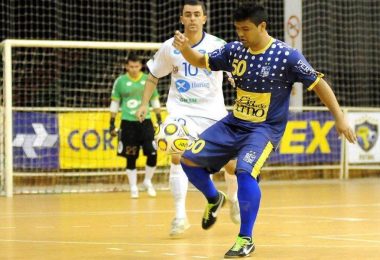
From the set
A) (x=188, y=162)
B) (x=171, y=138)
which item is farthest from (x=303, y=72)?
(x=171, y=138)

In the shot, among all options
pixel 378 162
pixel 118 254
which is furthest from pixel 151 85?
pixel 378 162

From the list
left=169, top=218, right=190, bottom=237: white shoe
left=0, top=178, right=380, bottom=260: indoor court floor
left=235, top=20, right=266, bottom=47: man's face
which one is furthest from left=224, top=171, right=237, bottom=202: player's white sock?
left=235, top=20, right=266, bottom=47: man's face

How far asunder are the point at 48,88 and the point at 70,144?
2415 millimetres

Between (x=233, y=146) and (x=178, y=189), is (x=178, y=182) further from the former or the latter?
(x=233, y=146)

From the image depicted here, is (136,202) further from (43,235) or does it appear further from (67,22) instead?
(67,22)

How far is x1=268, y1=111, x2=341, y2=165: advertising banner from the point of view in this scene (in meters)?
18.4

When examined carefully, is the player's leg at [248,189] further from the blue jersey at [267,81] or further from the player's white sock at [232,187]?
the player's white sock at [232,187]

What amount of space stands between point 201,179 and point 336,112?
1.43 meters

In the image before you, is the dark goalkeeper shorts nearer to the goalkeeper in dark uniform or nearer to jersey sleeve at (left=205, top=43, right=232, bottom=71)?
the goalkeeper in dark uniform

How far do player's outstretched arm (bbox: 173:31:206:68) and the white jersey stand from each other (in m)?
1.38

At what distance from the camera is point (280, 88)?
24.0ft

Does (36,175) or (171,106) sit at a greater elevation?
(171,106)

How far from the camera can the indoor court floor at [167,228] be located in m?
7.23

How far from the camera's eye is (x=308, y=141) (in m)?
18.6
